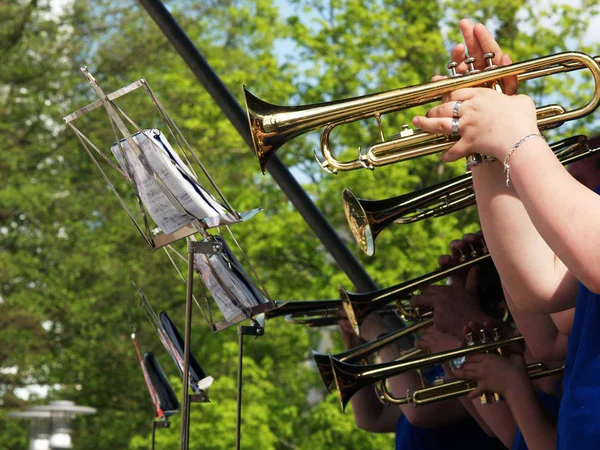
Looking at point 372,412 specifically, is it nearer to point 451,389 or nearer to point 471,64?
point 451,389

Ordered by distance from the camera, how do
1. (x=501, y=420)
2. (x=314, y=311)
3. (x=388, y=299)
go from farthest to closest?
(x=314, y=311) → (x=388, y=299) → (x=501, y=420)

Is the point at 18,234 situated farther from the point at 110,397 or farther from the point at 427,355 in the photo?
the point at 427,355

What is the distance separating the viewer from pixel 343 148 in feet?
46.7

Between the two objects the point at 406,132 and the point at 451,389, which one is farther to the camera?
the point at 451,389

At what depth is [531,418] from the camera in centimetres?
241

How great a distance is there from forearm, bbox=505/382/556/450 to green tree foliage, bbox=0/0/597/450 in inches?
395

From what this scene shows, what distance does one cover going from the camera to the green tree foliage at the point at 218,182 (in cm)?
1339

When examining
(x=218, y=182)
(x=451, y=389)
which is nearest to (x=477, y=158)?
(x=451, y=389)

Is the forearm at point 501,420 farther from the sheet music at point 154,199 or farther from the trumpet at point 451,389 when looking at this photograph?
the sheet music at point 154,199

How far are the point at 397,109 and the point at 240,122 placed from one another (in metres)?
1.19

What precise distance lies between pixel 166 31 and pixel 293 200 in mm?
818

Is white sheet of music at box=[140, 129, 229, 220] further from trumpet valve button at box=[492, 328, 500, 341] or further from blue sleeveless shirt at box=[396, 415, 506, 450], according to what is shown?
blue sleeveless shirt at box=[396, 415, 506, 450]

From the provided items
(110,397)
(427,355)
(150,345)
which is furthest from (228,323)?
(110,397)

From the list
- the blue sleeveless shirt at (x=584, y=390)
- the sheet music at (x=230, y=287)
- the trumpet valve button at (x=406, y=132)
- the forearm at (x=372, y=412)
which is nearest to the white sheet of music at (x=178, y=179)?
the sheet music at (x=230, y=287)
